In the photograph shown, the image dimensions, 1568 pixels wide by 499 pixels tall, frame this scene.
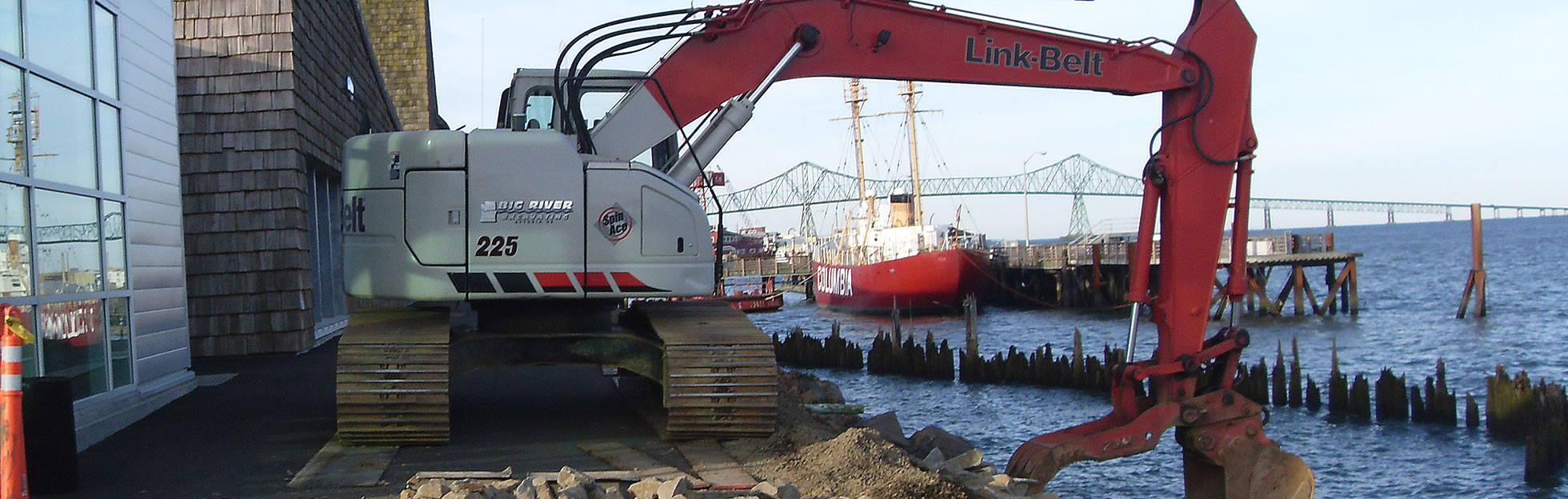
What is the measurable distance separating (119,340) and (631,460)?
4.68 metres

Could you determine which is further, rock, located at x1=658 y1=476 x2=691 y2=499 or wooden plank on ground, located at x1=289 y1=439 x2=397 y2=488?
wooden plank on ground, located at x1=289 y1=439 x2=397 y2=488

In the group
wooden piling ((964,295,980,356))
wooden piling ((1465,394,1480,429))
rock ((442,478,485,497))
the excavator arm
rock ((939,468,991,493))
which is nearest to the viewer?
rock ((442,478,485,497))

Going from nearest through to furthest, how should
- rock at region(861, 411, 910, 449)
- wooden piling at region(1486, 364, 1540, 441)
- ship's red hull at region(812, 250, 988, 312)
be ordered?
rock at region(861, 411, 910, 449) → wooden piling at region(1486, 364, 1540, 441) → ship's red hull at region(812, 250, 988, 312)

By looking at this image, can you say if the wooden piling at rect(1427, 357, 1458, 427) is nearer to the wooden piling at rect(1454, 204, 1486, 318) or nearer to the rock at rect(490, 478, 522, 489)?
the rock at rect(490, 478, 522, 489)

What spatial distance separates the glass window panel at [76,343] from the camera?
8.48 meters

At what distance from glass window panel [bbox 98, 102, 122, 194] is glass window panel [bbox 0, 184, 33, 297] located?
1440mm

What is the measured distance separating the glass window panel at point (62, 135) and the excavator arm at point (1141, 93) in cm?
405

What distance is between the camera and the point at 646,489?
6.23 meters

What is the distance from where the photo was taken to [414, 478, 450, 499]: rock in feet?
19.9

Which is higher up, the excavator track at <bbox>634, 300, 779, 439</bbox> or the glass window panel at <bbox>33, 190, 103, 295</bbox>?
the glass window panel at <bbox>33, 190, 103, 295</bbox>

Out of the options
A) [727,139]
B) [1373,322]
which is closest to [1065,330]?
[1373,322]

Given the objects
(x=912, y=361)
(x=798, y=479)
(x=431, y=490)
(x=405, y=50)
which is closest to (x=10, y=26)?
(x=431, y=490)

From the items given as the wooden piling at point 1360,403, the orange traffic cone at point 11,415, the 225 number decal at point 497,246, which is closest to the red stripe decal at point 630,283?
the 225 number decal at point 497,246

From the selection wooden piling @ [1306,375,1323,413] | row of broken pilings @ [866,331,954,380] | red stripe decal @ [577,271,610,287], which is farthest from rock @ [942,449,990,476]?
row of broken pilings @ [866,331,954,380]
